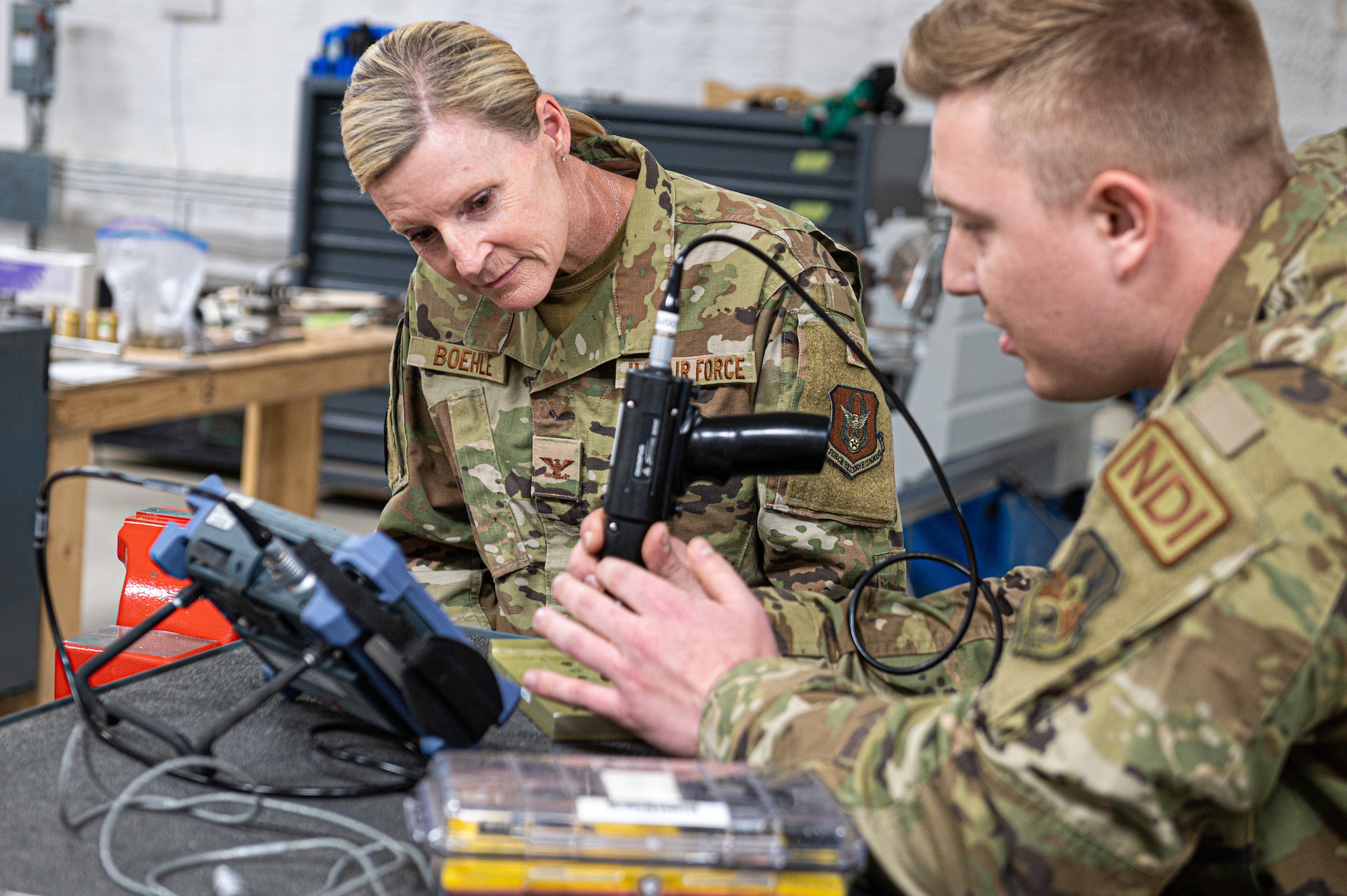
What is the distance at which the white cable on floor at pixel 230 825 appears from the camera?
0.67 metres

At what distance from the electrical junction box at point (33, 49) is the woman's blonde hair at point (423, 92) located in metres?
3.95

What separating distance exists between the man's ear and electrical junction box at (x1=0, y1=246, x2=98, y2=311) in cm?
244

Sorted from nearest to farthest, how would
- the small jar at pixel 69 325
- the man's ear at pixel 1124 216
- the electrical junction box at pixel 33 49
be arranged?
the man's ear at pixel 1124 216, the small jar at pixel 69 325, the electrical junction box at pixel 33 49

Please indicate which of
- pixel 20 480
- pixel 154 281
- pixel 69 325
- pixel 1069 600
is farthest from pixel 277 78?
pixel 1069 600

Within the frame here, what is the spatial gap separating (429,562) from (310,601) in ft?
2.53

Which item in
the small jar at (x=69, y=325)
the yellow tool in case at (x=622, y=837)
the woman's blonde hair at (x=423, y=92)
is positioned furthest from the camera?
the small jar at (x=69, y=325)

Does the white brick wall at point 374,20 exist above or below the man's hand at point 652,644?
above

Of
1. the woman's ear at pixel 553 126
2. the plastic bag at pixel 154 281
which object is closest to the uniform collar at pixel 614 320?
the woman's ear at pixel 553 126

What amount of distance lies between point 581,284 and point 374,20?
11.9 ft

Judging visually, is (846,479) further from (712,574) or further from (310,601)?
(310,601)

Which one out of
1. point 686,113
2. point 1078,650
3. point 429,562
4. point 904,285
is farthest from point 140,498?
point 1078,650

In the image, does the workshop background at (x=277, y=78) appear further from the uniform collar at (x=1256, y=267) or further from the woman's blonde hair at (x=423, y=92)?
the uniform collar at (x=1256, y=267)

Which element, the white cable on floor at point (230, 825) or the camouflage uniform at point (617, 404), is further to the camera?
the camouflage uniform at point (617, 404)

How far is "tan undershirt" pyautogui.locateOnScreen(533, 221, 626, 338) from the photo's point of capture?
1.48 m
